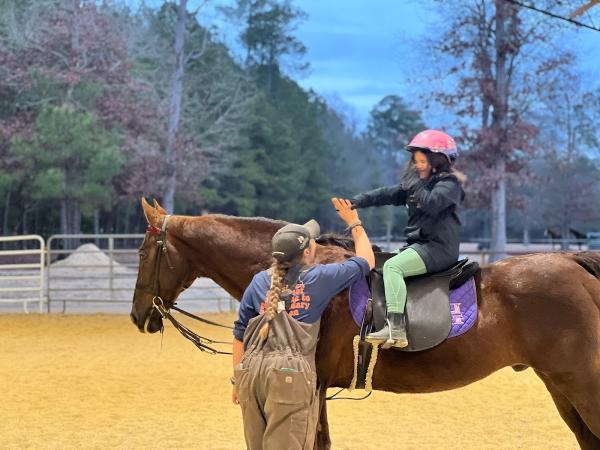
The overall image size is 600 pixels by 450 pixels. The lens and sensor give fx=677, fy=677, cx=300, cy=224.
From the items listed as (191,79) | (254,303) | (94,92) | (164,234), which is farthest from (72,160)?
(254,303)

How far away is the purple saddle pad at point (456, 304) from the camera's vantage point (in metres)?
3.24

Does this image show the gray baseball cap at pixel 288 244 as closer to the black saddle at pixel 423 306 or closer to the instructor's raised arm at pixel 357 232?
the instructor's raised arm at pixel 357 232

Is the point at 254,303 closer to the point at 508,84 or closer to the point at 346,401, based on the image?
the point at 346,401

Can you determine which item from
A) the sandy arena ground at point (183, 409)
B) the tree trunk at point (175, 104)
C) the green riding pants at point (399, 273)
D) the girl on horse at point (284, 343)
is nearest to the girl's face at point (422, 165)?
the green riding pants at point (399, 273)

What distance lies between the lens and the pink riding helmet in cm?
325

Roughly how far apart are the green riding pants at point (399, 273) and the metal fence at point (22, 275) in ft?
31.7

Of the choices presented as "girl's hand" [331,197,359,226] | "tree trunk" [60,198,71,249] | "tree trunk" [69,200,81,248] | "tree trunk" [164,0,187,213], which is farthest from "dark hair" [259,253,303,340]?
"tree trunk" [164,0,187,213]

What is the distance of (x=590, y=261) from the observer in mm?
3506

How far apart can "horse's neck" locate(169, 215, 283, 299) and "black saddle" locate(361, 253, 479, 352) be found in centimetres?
71

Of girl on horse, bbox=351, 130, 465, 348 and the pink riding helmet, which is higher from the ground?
the pink riding helmet

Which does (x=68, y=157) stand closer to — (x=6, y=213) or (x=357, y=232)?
(x=6, y=213)

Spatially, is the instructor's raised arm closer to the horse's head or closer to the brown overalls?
the brown overalls

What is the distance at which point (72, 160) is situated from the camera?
20.5 meters

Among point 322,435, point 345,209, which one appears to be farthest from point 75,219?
point 345,209
